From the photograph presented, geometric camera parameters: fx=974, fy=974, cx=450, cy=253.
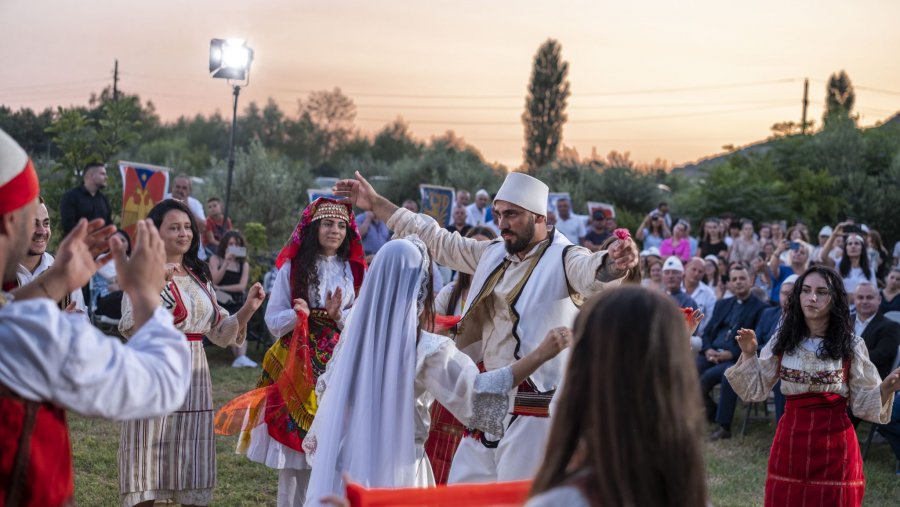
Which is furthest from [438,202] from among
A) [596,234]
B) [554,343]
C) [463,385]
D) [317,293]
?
[554,343]

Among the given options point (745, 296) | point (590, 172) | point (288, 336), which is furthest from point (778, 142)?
point (288, 336)

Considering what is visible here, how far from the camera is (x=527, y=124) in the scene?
5494cm

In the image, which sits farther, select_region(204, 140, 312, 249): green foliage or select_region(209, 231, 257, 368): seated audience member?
select_region(204, 140, 312, 249): green foliage

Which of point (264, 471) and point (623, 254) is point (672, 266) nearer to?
point (264, 471)

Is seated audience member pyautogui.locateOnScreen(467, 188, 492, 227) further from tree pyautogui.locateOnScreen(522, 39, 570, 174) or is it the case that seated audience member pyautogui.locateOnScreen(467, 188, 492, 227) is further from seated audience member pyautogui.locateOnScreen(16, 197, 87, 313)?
tree pyautogui.locateOnScreen(522, 39, 570, 174)

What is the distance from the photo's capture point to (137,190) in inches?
565

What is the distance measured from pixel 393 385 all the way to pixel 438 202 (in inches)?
576

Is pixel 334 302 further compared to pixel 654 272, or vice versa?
pixel 654 272

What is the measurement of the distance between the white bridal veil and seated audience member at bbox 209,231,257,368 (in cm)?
886

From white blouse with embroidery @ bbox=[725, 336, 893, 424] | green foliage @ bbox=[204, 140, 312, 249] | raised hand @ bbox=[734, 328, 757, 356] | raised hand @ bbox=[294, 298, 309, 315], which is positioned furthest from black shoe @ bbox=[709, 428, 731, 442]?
green foliage @ bbox=[204, 140, 312, 249]

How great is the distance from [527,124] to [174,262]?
50020 mm

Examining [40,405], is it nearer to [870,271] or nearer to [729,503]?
[729,503]

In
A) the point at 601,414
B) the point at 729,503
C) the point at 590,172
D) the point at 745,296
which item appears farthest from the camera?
the point at 590,172

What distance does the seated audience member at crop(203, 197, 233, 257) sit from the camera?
46.8ft
